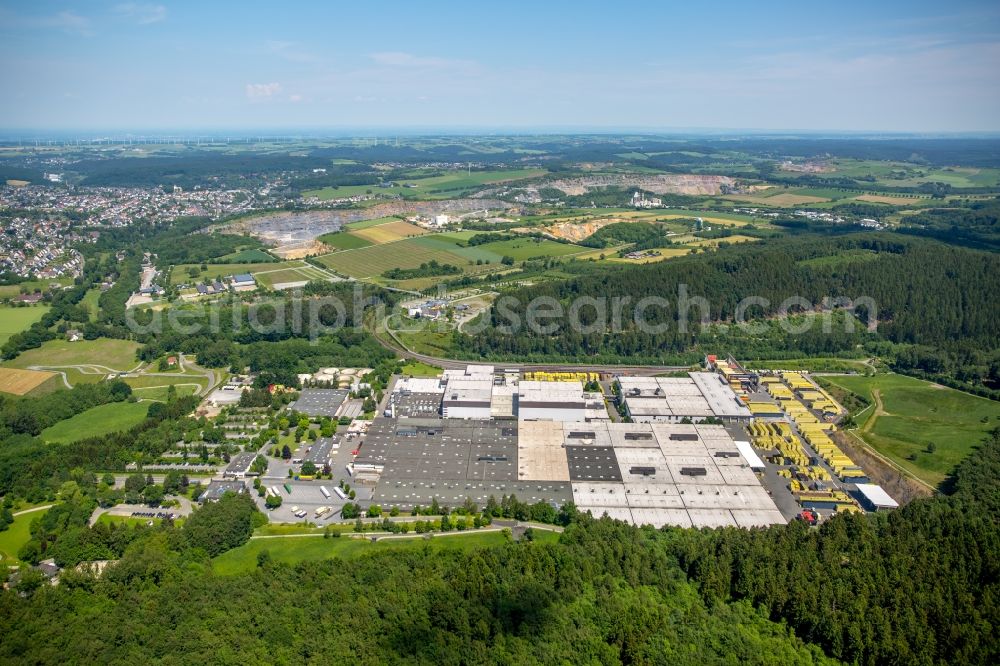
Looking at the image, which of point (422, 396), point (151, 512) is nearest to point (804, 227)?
point (422, 396)

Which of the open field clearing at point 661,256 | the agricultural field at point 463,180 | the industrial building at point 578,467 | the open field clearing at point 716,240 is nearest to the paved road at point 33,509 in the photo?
the industrial building at point 578,467

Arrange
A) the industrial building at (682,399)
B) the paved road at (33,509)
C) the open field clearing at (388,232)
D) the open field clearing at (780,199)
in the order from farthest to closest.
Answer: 1. the open field clearing at (780,199)
2. the open field clearing at (388,232)
3. the industrial building at (682,399)
4. the paved road at (33,509)

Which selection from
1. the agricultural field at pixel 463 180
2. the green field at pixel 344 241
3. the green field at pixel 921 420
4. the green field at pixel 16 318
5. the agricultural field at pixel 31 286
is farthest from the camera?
the agricultural field at pixel 463 180

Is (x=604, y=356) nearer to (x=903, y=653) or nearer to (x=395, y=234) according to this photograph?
(x=903, y=653)

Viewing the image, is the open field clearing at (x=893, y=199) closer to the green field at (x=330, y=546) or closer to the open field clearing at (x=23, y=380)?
the green field at (x=330, y=546)

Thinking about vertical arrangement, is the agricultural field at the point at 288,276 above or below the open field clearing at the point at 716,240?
below
